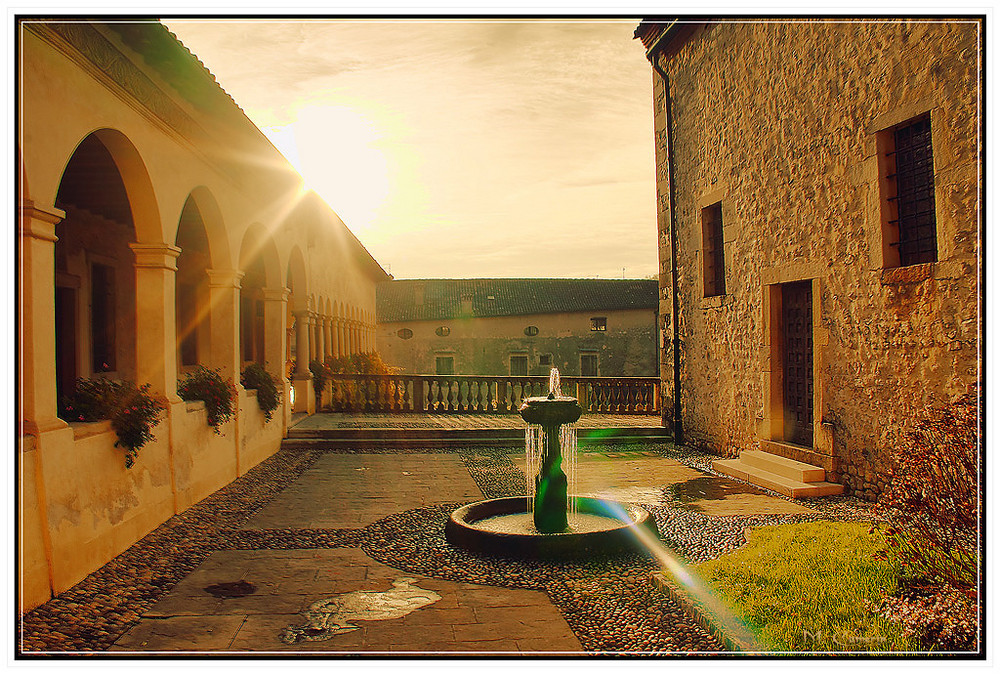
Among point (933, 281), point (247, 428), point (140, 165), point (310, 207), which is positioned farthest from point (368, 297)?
point (933, 281)

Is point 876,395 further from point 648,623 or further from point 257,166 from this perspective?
point 257,166

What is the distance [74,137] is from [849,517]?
666 centimetres

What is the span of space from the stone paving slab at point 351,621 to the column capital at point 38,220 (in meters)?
2.33

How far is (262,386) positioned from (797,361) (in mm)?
6812

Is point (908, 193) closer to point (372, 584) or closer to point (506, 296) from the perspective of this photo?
point (372, 584)

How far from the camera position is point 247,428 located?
9.11 metres

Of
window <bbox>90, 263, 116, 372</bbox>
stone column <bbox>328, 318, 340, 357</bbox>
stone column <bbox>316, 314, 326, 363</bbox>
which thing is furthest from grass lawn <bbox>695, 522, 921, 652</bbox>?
stone column <bbox>328, 318, 340, 357</bbox>

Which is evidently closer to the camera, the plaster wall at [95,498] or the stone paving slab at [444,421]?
the plaster wall at [95,498]

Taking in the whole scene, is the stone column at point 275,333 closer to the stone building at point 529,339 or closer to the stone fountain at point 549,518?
the stone fountain at point 549,518

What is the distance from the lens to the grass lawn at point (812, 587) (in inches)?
132

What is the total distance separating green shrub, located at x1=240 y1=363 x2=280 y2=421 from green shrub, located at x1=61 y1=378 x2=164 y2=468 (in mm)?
4019

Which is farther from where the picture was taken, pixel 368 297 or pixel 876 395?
pixel 368 297

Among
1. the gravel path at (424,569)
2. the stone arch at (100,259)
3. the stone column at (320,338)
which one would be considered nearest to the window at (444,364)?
the stone column at (320,338)

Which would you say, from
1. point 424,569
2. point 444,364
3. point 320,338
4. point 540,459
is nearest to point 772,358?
point 540,459
